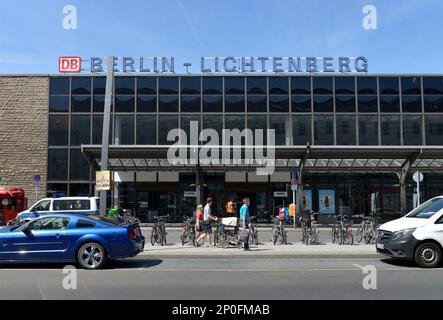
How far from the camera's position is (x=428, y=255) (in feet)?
39.9

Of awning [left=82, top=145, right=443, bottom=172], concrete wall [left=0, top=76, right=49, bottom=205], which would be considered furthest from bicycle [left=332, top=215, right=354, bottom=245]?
concrete wall [left=0, top=76, right=49, bottom=205]

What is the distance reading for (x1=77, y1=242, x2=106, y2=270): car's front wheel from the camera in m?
12.0

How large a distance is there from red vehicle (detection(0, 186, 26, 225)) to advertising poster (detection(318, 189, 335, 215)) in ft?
62.3

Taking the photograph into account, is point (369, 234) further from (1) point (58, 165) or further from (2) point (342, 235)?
(1) point (58, 165)

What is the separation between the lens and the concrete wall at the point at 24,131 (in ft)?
107

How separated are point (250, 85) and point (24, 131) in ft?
51.8

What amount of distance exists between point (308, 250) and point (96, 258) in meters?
6.95

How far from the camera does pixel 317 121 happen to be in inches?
1304

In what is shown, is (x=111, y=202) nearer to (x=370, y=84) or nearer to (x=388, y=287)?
(x=370, y=84)

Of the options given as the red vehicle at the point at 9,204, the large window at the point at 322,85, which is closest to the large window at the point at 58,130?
the red vehicle at the point at 9,204

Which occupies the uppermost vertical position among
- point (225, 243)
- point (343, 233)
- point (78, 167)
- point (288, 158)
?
point (288, 158)

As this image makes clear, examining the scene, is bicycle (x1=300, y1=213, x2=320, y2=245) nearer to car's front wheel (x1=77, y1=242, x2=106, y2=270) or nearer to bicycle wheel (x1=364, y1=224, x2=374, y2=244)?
bicycle wheel (x1=364, y1=224, x2=374, y2=244)

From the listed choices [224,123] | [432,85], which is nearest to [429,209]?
[224,123]
